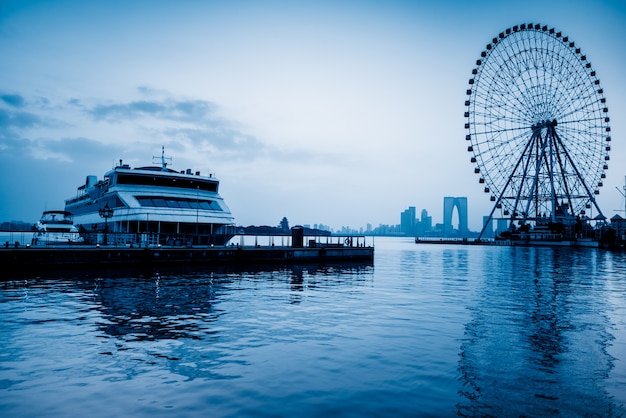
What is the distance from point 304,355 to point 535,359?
6935 millimetres

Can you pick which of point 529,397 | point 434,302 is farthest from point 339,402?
point 434,302

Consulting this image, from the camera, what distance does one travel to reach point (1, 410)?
31.0ft

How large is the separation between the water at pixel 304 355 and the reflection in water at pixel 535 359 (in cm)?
5

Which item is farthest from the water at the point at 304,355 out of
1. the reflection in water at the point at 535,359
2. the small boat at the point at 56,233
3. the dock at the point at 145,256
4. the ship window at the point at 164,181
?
the small boat at the point at 56,233

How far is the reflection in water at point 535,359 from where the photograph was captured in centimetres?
1023

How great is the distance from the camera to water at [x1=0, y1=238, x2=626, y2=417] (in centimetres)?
1009

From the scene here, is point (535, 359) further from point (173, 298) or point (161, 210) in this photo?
point (161, 210)


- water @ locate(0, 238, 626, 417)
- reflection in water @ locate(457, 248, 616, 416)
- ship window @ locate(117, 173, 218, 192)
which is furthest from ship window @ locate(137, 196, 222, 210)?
reflection in water @ locate(457, 248, 616, 416)

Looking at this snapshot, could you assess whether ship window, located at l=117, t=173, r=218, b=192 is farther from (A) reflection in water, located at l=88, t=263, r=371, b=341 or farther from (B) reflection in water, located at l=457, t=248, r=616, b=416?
(B) reflection in water, located at l=457, t=248, r=616, b=416

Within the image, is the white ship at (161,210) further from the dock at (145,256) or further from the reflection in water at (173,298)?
the reflection in water at (173,298)

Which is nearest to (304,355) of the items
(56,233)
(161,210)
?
(161,210)

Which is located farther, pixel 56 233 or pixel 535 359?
pixel 56 233

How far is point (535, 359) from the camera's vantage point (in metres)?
13.9

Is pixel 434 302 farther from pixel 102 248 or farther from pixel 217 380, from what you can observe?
pixel 102 248
